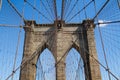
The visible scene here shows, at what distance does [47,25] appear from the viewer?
15438 millimetres

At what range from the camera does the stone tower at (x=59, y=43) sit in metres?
13.1

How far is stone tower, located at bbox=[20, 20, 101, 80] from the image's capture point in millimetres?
13070

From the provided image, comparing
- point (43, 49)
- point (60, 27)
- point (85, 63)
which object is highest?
point (60, 27)

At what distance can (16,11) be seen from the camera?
945 centimetres

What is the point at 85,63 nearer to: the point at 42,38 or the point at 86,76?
the point at 86,76

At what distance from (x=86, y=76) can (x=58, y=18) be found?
470 centimetres

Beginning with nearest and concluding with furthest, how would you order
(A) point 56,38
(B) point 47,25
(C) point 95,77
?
(C) point 95,77
(A) point 56,38
(B) point 47,25

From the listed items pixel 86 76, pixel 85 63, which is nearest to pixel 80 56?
pixel 85 63

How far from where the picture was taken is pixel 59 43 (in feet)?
46.9

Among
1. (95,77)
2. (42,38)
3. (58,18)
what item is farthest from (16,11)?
(95,77)

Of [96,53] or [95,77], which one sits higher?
[96,53]

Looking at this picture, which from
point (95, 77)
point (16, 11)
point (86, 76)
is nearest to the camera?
point (16, 11)

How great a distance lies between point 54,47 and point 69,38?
143 centimetres

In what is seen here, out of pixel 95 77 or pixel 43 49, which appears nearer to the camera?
pixel 95 77
